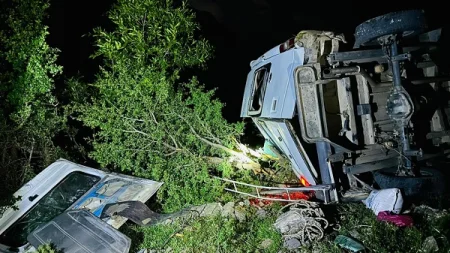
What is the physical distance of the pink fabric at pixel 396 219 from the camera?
13.0ft

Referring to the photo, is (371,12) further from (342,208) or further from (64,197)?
(64,197)

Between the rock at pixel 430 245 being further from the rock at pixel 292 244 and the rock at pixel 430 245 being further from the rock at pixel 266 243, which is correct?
the rock at pixel 266 243

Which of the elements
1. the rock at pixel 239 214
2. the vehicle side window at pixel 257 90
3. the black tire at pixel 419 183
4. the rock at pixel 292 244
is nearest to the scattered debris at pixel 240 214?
the rock at pixel 239 214

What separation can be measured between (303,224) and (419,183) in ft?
4.96

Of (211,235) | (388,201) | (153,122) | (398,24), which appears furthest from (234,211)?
(398,24)

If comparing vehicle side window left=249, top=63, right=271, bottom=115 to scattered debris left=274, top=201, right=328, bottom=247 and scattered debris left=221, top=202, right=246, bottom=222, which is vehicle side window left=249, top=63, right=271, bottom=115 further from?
scattered debris left=274, top=201, right=328, bottom=247

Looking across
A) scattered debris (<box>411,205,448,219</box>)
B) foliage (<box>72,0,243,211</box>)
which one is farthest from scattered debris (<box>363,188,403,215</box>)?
foliage (<box>72,0,243,211</box>)

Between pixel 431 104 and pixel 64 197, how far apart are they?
17.2 ft

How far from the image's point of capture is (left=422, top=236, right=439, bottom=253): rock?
345cm

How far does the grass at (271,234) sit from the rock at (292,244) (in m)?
0.10

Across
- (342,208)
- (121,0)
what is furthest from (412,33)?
(121,0)

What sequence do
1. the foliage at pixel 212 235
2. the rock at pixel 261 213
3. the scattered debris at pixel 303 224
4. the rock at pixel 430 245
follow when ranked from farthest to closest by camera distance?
the rock at pixel 261 213
the foliage at pixel 212 235
the scattered debris at pixel 303 224
the rock at pixel 430 245

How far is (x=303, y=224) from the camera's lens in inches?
163

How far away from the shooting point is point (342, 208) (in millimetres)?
4656
